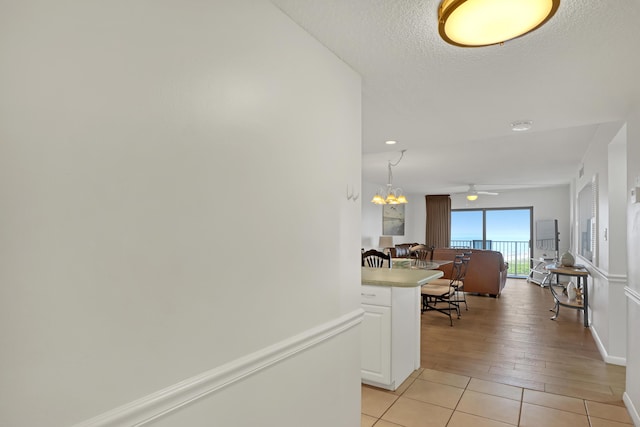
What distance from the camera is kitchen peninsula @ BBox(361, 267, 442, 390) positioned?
3020mm

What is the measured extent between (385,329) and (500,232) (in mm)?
9088

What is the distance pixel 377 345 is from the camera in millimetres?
3059

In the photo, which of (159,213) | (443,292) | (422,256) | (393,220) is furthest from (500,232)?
(159,213)

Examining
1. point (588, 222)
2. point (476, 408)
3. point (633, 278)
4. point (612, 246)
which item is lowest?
point (476, 408)

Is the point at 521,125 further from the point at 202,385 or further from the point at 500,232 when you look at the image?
the point at 500,232

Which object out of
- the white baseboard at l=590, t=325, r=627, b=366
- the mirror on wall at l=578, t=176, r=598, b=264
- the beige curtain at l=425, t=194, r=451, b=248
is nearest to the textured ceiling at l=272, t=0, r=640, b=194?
the mirror on wall at l=578, t=176, r=598, b=264

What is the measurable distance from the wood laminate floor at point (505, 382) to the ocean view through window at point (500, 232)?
5.62 meters

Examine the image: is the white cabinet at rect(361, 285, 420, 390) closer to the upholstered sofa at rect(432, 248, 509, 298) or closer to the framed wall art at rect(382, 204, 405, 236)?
the upholstered sofa at rect(432, 248, 509, 298)

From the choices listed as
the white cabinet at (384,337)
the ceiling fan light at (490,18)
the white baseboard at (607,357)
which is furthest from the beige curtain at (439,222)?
the ceiling fan light at (490,18)

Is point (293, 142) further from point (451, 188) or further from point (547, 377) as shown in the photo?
point (451, 188)

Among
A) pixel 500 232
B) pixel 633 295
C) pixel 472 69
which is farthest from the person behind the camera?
pixel 500 232

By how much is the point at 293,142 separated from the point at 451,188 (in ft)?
29.9

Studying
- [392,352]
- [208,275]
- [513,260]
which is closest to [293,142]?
[208,275]

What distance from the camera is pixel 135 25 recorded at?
3.37 ft
